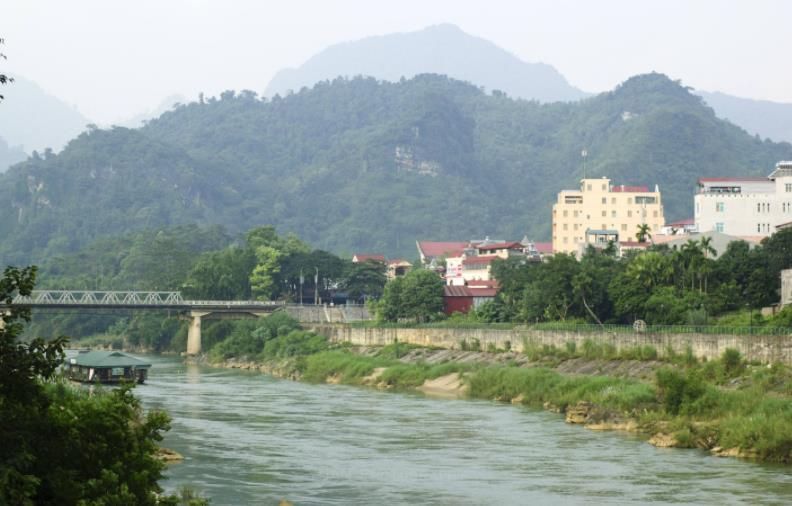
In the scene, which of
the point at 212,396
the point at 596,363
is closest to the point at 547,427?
the point at 596,363

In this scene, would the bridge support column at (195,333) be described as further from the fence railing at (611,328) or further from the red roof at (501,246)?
the red roof at (501,246)

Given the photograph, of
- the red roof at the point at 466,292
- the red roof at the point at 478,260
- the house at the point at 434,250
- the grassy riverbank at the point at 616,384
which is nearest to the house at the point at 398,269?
the house at the point at 434,250

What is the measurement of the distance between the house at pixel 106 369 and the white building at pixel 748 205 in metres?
52.9

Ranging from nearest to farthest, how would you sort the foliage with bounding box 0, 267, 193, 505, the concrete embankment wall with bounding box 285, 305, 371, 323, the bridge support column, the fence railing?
the foliage with bounding box 0, 267, 193, 505 → the fence railing → the concrete embankment wall with bounding box 285, 305, 371, 323 → the bridge support column

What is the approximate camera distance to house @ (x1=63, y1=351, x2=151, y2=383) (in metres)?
86.3

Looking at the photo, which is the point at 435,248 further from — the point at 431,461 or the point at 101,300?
the point at 431,461

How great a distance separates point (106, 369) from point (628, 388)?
38.8 meters

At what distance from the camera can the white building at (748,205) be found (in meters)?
117

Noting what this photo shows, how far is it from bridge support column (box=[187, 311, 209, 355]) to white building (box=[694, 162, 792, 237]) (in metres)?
44.9

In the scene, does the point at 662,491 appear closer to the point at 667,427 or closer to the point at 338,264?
the point at 667,427

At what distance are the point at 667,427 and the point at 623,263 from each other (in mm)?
42824

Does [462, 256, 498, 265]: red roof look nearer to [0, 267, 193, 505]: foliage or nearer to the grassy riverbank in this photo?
the grassy riverbank

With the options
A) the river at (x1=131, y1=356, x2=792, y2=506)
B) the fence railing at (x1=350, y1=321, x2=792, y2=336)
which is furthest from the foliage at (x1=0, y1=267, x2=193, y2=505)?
the fence railing at (x1=350, y1=321, x2=792, y2=336)

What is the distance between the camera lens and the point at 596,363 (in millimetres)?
73938
